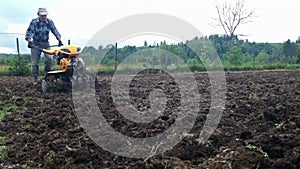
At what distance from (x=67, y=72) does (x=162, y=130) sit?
3709 millimetres

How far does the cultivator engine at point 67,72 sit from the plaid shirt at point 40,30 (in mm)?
559

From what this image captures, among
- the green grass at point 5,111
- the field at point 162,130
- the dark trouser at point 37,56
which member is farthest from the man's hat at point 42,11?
the green grass at point 5,111

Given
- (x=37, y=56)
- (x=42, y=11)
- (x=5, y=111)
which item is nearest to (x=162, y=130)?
(x=5, y=111)

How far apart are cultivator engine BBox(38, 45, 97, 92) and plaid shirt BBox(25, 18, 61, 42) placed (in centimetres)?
56

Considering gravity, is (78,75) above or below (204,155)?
above

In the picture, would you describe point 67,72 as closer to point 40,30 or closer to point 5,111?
point 40,30

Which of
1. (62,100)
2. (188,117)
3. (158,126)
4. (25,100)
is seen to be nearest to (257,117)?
(188,117)

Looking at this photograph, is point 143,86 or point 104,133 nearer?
point 104,133

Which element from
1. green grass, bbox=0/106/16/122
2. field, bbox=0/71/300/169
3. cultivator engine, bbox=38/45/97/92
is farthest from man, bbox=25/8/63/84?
green grass, bbox=0/106/16/122

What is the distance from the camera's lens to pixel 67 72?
8.05m

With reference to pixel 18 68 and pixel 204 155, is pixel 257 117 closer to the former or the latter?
pixel 204 155

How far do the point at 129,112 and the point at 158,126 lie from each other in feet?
→ 3.45

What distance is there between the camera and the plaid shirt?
341 inches

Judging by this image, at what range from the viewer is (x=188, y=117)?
5.73 m
